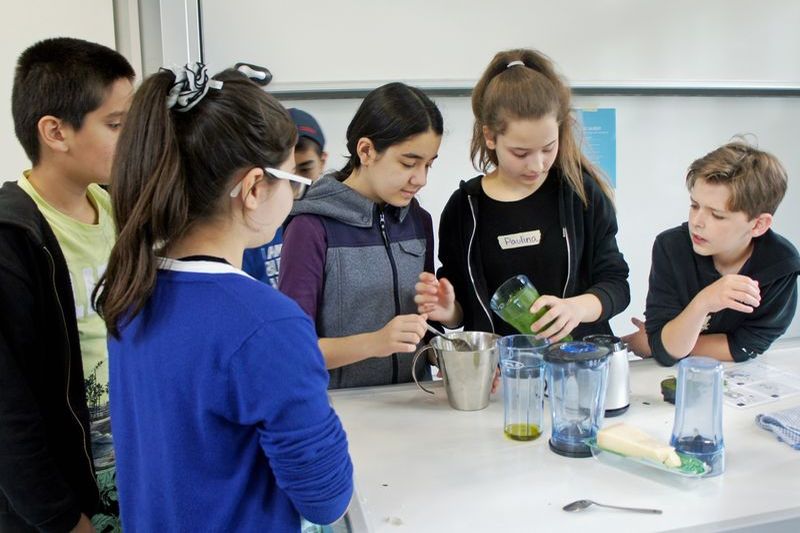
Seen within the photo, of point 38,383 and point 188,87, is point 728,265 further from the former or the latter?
point 38,383

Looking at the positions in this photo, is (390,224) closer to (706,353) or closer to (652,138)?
(706,353)

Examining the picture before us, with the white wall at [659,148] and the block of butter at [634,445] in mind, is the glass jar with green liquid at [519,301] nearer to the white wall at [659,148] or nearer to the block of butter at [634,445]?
the block of butter at [634,445]

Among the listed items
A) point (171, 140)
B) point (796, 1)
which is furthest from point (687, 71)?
point (171, 140)

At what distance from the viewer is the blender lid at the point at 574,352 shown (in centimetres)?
95

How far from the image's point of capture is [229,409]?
0.70m

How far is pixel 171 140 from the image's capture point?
72 centimetres

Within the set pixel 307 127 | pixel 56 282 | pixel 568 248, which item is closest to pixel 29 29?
pixel 307 127

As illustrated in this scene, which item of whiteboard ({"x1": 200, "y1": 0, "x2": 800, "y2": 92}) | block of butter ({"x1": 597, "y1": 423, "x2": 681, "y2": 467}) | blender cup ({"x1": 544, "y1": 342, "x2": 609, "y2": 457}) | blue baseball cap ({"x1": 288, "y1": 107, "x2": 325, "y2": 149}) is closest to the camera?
block of butter ({"x1": 597, "y1": 423, "x2": 681, "y2": 467})

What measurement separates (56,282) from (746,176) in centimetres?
135

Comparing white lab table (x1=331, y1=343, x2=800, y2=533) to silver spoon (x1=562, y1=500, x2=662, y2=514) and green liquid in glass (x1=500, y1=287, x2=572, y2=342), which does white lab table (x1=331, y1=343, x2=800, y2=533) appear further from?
green liquid in glass (x1=500, y1=287, x2=572, y2=342)

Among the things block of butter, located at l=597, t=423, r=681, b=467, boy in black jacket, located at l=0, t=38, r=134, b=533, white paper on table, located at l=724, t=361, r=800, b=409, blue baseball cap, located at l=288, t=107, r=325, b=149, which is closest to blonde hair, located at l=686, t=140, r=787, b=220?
white paper on table, located at l=724, t=361, r=800, b=409

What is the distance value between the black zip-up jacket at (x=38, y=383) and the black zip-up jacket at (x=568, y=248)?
0.78m

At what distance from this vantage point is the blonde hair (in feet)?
4.34

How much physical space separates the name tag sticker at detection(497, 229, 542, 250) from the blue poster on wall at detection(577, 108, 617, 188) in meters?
1.20
